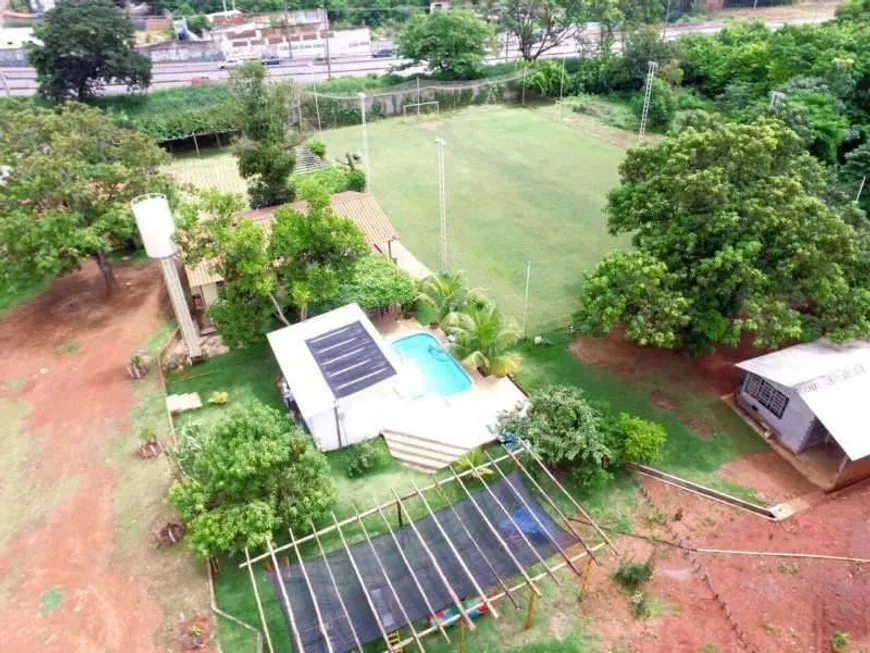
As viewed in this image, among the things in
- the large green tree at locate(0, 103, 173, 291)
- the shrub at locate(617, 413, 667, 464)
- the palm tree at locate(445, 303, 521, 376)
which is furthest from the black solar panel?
the large green tree at locate(0, 103, 173, 291)

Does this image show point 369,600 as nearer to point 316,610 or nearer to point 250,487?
point 316,610

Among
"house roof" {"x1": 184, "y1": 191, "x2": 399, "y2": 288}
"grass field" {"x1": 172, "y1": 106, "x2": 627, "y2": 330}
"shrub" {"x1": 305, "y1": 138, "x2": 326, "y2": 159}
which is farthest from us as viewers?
"shrub" {"x1": 305, "y1": 138, "x2": 326, "y2": 159}

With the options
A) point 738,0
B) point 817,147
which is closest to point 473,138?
point 817,147

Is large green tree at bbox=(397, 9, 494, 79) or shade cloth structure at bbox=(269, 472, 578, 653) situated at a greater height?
large green tree at bbox=(397, 9, 494, 79)

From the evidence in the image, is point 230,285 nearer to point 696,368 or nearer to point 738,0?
point 696,368

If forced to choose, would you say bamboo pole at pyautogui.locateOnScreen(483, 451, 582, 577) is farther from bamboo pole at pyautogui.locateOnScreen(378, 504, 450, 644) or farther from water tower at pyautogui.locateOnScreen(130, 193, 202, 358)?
water tower at pyautogui.locateOnScreen(130, 193, 202, 358)

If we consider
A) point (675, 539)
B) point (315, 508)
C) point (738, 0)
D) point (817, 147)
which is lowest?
point (675, 539)
